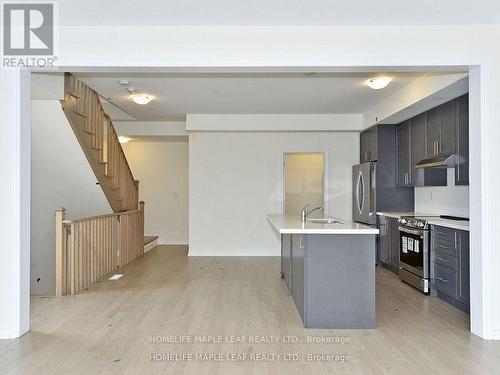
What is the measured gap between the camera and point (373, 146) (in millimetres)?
6832

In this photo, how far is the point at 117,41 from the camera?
3482mm

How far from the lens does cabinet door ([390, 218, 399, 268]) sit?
5699 millimetres

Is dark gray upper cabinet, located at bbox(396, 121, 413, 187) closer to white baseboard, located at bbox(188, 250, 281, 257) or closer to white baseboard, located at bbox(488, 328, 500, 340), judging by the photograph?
white baseboard, located at bbox(188, 250, 281, 257)

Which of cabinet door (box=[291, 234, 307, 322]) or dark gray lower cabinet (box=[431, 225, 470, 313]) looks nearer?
cabinet door (box=[291, 234, 307, 322])

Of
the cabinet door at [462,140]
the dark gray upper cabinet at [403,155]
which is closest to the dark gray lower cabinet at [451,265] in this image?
the cabinet door at [462,140]

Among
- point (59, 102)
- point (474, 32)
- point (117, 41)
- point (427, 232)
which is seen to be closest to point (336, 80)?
point (474, 32)

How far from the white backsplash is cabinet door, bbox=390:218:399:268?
2.02ft

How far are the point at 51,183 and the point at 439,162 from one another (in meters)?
5.41

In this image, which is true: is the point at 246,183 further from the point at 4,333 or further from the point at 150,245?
the point at 4,333

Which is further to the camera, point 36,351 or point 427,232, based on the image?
point 427,232

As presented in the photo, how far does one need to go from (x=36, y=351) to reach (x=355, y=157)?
6344mm

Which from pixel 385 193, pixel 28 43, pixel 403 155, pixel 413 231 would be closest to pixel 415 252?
pixel 413 231

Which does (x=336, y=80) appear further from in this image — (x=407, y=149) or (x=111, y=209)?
(x=111, y=209)

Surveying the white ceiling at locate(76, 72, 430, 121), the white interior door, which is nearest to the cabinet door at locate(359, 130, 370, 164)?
the white ceiling at locate(76, 72, 430, 121)
